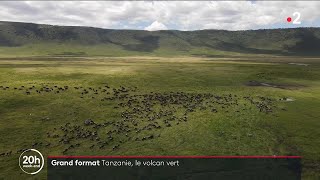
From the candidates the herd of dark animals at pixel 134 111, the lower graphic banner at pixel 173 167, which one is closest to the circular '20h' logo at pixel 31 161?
the lower graphic banner at pixel 173 167

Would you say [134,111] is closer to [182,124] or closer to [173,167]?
[182,124]

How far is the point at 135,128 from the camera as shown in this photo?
4250 cm

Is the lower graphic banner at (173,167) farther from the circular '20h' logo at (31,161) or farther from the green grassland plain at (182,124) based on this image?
the green grassland plain at (182,124)

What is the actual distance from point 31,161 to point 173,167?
13.0 metres

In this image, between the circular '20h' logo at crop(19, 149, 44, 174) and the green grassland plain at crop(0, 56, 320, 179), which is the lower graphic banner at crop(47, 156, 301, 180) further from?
the green grassland plain at crop(0, 56, 320, 179)

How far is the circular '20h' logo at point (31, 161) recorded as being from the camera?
3038 cm

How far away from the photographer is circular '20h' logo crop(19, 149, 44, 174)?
3038cm

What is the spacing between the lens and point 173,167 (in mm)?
31281

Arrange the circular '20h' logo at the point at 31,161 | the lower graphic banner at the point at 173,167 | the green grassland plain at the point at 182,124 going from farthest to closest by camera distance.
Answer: the green grassland plain at the point at 182,124 < the circular '20h' logo at the point at 31,161 < the lower graphic banner at the point at 173,167

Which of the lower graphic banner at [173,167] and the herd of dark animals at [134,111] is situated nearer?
the lower graphic banner at [173,167]

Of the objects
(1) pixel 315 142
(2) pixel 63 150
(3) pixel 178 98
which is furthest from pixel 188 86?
(2) pixel 63 150

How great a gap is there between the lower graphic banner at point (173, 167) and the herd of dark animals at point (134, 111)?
11.7 ft

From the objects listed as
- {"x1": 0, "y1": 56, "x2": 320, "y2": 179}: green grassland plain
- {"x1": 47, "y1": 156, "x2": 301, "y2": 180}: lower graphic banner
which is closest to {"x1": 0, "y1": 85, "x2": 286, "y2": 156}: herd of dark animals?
{"x1": 0, "y1": 56, "x2": 320, "y2": 179}: green grassland plain

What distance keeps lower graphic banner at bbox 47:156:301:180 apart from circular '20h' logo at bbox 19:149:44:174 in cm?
94
